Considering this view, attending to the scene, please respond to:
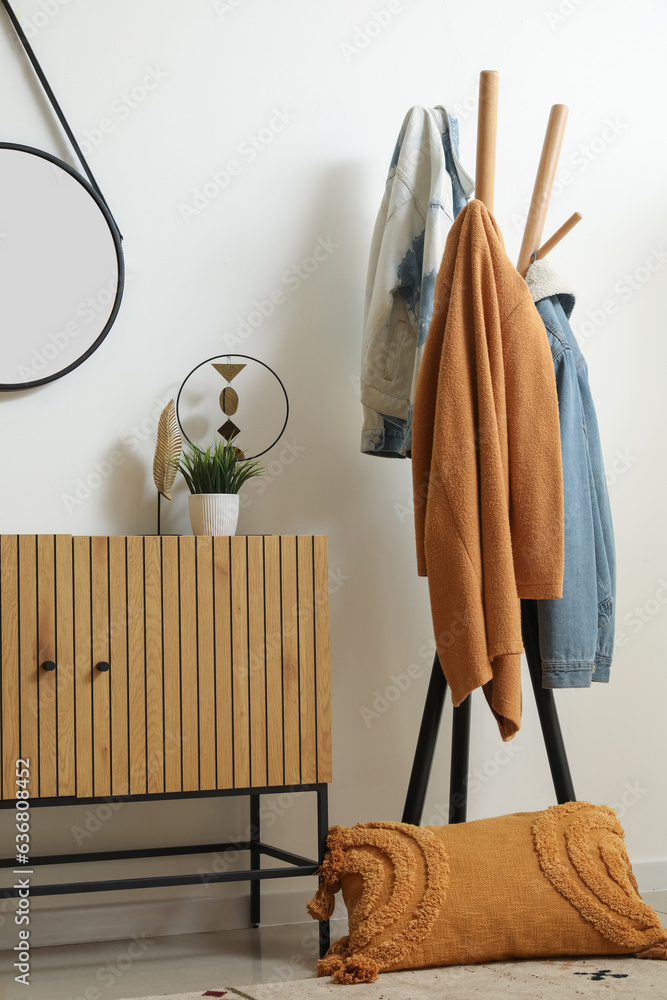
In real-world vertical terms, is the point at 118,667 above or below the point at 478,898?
above

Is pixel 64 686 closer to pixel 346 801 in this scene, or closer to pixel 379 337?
pixel 346 801

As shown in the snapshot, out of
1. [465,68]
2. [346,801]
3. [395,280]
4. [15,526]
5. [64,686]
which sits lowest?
[346,801]

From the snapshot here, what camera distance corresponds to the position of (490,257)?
1604 mm

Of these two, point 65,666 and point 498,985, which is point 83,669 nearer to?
point 65,666

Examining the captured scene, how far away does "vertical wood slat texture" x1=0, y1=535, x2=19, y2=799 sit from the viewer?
147cm

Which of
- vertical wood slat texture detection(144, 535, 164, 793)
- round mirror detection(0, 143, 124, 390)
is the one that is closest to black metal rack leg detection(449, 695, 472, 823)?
vertical wood slat texture detection(144, 535, 164, 793)

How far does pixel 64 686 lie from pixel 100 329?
793 millimetres

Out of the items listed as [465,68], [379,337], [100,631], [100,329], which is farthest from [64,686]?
[465,68]

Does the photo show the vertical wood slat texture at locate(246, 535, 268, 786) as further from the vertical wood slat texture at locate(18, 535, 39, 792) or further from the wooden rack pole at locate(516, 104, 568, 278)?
the wooden rack pole at locate(516, 104, 568, 278)

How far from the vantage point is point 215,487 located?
5.72 feet

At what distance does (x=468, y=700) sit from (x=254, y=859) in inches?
23.0

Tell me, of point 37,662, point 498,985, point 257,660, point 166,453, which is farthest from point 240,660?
point 498,985

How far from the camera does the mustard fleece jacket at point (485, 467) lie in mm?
1483

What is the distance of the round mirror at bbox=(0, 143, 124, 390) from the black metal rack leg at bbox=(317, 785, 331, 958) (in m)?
1.03
